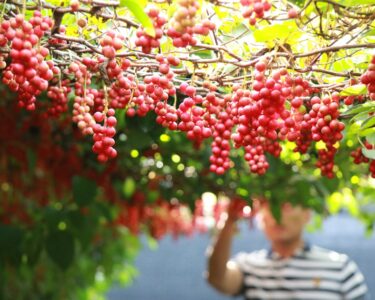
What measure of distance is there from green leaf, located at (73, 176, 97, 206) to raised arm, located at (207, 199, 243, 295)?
133 centimetres

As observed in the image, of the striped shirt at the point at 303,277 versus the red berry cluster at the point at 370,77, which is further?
the striped shirt at the point at 303,277

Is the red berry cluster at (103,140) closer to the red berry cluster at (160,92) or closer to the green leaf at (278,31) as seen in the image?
the red berry cluster at (160,92)

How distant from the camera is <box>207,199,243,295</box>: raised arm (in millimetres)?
3346

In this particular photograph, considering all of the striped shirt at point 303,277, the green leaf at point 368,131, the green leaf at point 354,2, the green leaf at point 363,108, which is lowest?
the striped shirt at point 303,277

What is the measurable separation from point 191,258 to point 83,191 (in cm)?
687

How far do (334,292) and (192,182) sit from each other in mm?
987

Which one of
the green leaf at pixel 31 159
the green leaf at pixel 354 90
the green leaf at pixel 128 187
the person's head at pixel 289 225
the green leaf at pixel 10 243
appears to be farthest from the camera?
the person's head at pixel 289 225

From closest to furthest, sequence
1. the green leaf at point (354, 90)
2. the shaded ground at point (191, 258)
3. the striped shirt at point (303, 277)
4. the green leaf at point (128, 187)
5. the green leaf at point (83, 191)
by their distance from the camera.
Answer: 1. the green leaf at point (354, 90)
2. the green leaf at point (83, 191)
3. the green leaf at point (128, 187)
4. the striped shirt at point (303, 277)
5. the shaded ground at point (191, 258)

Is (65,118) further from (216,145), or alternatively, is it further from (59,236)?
(216,145)

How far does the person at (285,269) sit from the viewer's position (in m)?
3.28

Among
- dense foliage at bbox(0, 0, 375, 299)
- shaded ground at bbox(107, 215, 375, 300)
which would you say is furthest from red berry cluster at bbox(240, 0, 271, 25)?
shaded ground at bbox(107, 215, 375, 300)

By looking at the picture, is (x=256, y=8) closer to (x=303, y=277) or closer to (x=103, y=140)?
(x=103, y=140)

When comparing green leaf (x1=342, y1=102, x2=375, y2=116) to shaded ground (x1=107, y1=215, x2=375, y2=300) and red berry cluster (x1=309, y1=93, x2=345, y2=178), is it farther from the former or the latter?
shaded ground (x1=107, y1=215, x2=375, y2=300)

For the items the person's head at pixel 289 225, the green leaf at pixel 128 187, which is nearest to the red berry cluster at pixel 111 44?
the green leaf at pixel 128 187
